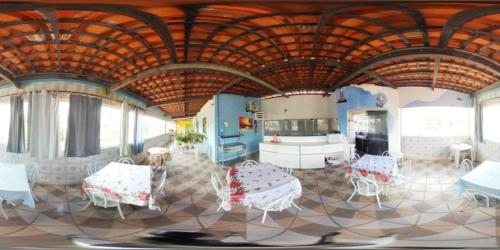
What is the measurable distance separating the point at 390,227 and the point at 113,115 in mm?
1367

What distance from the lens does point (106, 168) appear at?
39.7 inches

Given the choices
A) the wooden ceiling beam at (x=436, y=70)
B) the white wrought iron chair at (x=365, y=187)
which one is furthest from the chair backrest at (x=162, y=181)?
the wooden ceiling beam at (x=436, y=70)

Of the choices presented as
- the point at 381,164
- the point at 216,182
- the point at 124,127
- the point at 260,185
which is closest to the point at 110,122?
the point at 124,127

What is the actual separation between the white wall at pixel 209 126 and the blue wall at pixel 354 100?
69 cm

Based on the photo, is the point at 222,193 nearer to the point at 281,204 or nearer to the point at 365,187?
the point at 281,204

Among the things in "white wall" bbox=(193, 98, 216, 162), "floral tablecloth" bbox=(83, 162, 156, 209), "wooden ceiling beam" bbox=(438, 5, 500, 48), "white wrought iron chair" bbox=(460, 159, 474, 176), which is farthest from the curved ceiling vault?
"floral tablecloth" bbox=(83, 162, 156, 209)

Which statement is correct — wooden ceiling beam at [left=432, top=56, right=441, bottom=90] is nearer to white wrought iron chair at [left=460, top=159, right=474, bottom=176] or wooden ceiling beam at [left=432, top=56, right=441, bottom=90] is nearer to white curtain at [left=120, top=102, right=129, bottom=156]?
white wrought iron chair at [left=460, top=159, right=474, bottom=176]

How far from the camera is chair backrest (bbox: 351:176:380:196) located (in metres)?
0.92

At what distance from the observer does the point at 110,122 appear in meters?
0.92

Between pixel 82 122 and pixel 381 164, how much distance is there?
4.79 ft

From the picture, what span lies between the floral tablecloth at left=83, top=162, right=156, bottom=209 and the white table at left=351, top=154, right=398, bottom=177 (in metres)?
1.04

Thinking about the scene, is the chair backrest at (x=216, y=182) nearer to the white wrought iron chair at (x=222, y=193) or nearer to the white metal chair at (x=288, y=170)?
the white wrought iron chair at (x=222, y=193)

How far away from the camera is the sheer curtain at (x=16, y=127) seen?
3.07 ft

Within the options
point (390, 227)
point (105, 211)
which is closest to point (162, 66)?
point (105, 211)
